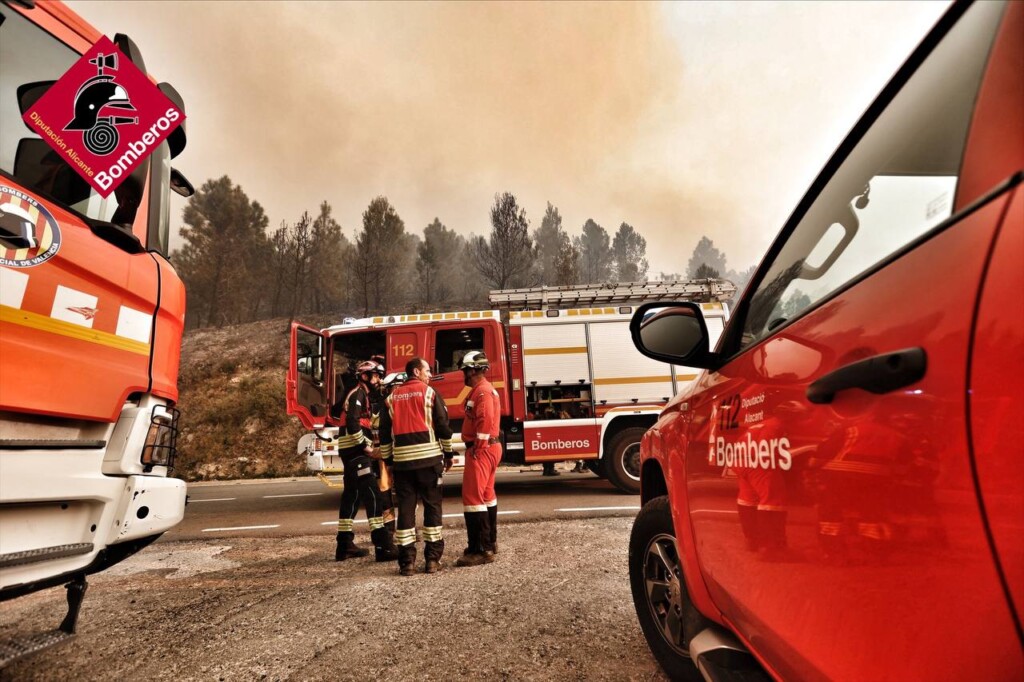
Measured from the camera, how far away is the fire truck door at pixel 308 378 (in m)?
7.79

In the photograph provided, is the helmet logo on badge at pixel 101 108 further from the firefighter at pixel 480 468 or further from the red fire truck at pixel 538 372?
the red fire truck at pixel 538 372

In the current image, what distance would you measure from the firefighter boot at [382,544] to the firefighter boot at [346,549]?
0.20 meters

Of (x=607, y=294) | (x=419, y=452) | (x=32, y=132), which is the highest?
(x=607, y=294)

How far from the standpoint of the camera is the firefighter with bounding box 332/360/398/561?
15.3 ft

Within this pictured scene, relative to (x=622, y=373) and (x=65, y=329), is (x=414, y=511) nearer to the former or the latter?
(x=65, y=329)

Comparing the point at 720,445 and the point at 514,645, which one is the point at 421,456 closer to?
the point at 514,645

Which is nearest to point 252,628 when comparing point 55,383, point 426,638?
point 426,638

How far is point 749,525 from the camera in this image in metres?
1.30

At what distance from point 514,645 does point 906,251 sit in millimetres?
2494

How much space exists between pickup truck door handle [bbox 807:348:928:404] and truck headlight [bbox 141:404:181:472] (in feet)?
8.42

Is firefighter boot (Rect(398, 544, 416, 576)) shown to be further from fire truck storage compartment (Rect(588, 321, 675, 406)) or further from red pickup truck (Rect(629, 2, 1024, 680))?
fire truck storage compartment (Rect(588, 321, 675, 406))

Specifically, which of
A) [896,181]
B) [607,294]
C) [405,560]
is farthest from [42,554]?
[607,294]

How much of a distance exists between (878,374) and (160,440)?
8.96 feet

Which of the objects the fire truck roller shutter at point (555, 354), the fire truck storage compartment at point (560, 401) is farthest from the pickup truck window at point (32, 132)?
the fire truck storage compartment at point (560, 401)
